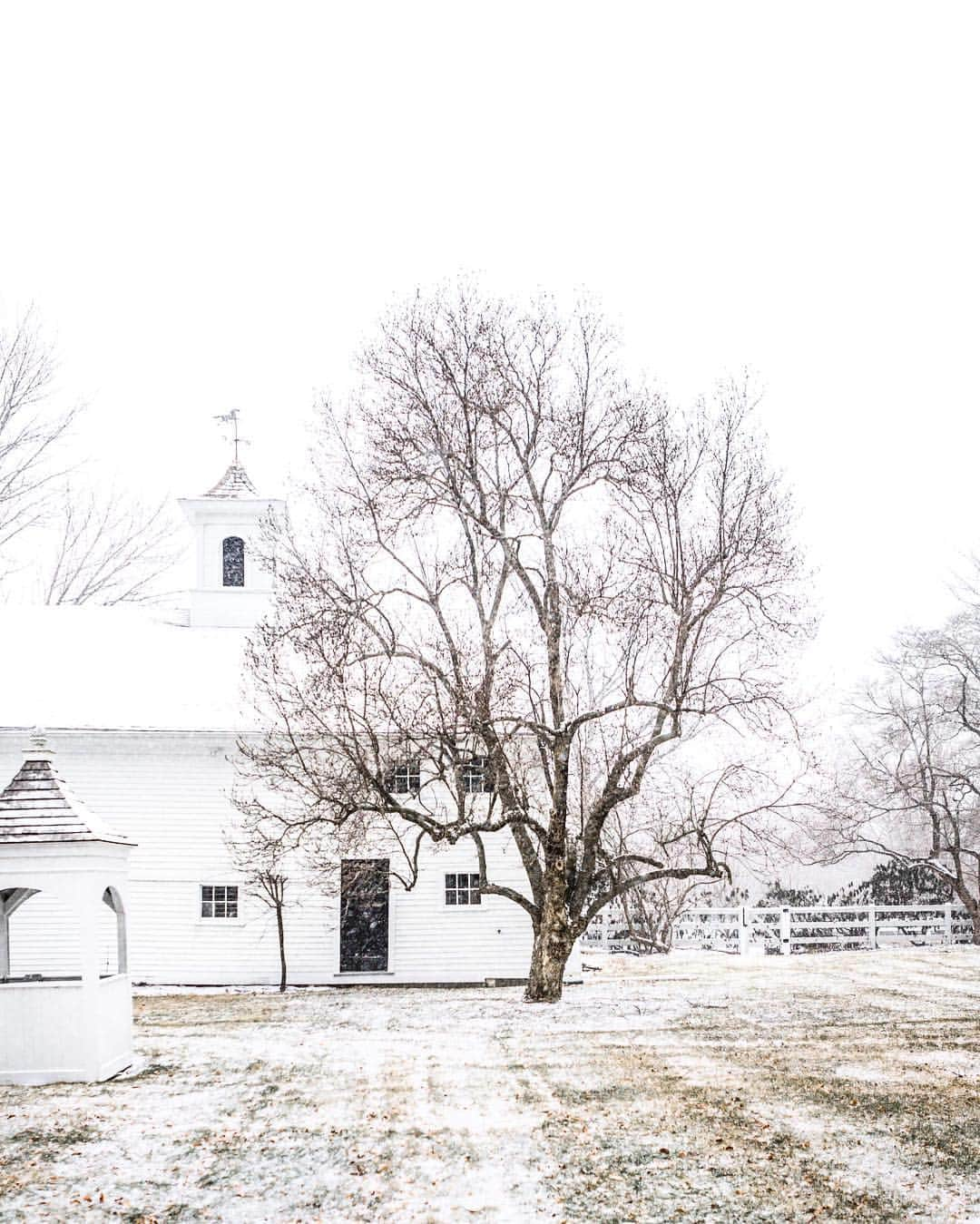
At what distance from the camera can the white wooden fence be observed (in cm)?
3080

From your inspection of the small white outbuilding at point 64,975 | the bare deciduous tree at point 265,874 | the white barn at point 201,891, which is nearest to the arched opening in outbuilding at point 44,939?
the white barn at point 201,891

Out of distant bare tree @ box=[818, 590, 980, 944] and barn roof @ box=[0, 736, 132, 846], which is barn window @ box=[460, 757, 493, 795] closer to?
barn roof @ box=[0, 736, 132, 846]

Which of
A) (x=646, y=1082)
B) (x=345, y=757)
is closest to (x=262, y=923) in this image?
(x=345, y=757)

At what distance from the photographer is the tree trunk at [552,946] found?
1964cm

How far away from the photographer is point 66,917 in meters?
23.1

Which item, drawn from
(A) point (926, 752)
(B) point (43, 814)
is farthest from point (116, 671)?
(A) point (926, 752)

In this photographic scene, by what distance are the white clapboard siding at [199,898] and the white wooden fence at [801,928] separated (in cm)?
929

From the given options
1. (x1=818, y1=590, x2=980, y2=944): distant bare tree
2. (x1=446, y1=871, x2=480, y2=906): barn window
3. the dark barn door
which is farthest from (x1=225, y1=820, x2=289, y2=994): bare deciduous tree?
(x1=818, y1=590, x2=980, y2=944): distant bare tree

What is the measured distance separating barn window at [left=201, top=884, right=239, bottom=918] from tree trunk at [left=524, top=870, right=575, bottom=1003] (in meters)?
6.39

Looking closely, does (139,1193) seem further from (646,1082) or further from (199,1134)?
(646,1082)

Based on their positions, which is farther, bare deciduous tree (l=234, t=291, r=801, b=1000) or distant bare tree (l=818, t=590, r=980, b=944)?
distant bare tree (l=818, t=590, r=980, b=944)

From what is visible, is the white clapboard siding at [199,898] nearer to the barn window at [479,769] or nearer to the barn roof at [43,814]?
the barn window at [479,769]

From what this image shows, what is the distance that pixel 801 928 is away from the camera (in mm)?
31953

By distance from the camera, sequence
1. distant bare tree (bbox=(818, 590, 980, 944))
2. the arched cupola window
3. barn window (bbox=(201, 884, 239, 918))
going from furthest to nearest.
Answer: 1. distant bare tree (bbox=(818, 590, 980, 944))
2. the arched cupola window
3. barn window (bbox=(201, 884, 239, 918))
